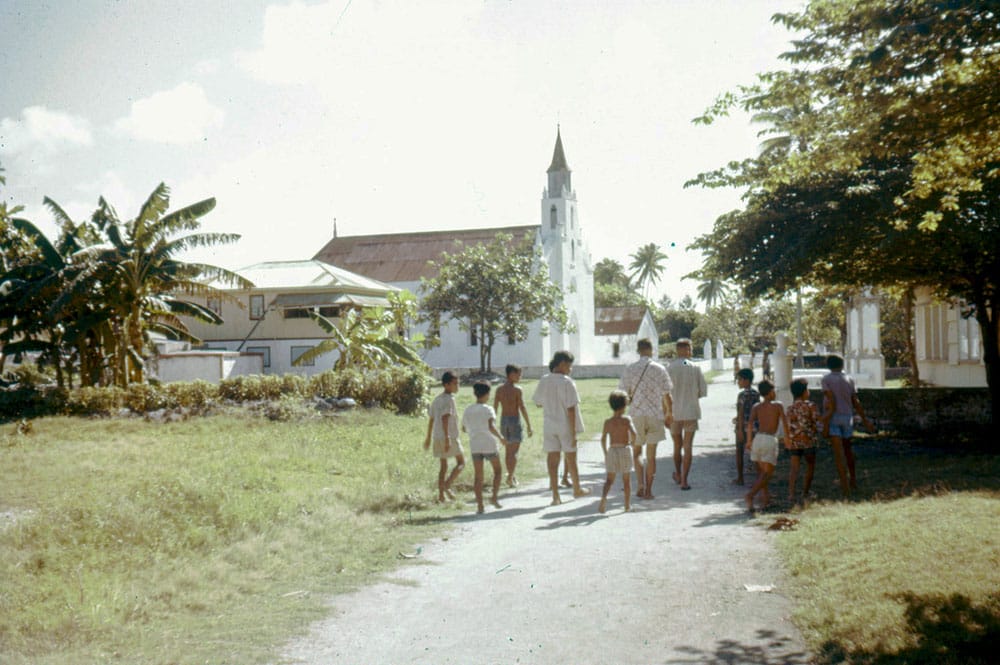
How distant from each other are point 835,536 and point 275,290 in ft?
118

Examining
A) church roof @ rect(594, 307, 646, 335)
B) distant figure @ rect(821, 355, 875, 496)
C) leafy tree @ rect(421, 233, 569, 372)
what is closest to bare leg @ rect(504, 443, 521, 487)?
distant figure @ rect(821, 355, 875, 496)

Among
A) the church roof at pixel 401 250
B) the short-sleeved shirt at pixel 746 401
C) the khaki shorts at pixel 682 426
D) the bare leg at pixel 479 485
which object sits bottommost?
the bare leg at pixel 479 485

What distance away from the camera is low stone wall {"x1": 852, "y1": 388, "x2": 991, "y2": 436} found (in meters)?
16.6

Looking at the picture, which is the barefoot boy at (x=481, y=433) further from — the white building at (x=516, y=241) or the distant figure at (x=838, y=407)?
the white building at (x=516, y=241)

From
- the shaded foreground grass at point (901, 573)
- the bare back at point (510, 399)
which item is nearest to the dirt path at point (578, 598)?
the shaded foreground grass at point (901, 573)

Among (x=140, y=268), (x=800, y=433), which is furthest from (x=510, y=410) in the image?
(x=140, y=268)

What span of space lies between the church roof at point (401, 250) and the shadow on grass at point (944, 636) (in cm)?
5509

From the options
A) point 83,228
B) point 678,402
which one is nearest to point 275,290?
point 83,228

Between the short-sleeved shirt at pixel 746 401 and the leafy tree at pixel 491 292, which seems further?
the leafy tree at pixel 491 292

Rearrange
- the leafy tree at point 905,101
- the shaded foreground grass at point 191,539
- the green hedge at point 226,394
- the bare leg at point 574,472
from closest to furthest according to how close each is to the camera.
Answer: the shaded foreground grass at point 191,539 → the leafy tree at point 905,101 → the bare leg at point 574,472 → the green hedge at point 226,394

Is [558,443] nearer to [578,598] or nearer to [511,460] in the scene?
[511,460]

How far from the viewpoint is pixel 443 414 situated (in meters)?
10.8

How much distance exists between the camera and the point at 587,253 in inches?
Result: 2808

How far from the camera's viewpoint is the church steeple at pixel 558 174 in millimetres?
68312
